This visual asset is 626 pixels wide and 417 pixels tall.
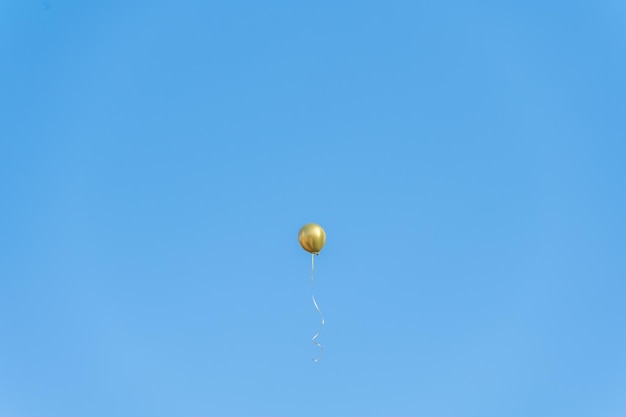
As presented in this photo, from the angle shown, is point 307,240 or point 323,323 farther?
point 323,323

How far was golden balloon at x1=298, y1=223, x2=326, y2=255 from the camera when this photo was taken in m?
8.57

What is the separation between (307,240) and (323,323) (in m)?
2.64

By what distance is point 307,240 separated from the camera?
8.60m

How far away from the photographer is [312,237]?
28.1 feet

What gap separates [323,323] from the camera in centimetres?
1089

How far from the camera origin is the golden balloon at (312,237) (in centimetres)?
857
